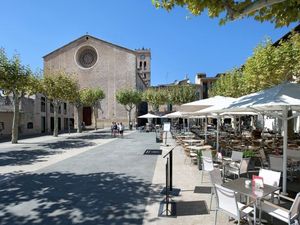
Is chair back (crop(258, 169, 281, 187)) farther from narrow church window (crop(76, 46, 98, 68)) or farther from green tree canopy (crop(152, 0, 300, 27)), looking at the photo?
narrow church window (crop(76, 46, 98, 68))

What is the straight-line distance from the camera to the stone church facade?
192 ft

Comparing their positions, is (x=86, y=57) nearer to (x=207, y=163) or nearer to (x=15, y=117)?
(x=15, y=117)

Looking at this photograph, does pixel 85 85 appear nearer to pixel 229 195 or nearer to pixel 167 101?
pixel 167 101

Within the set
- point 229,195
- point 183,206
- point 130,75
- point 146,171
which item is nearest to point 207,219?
point 183,206

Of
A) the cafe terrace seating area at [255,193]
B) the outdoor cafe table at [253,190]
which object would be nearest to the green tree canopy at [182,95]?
the cafe terrace seating area at [255,193]

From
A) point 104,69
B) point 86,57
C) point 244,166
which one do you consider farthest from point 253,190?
point 86,57

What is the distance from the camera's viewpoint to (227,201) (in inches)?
181

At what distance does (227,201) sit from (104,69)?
56.5 meters

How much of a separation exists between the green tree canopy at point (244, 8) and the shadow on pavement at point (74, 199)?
4312mm

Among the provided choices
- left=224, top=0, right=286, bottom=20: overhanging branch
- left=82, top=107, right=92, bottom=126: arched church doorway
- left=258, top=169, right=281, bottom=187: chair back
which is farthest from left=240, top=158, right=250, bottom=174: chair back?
left=82, top=107, right=92, bottom=126: arched church doorway

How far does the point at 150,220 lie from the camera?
18.7ft

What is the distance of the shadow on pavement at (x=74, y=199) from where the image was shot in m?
5.87

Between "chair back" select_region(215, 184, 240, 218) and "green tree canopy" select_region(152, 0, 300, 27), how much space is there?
3.05m

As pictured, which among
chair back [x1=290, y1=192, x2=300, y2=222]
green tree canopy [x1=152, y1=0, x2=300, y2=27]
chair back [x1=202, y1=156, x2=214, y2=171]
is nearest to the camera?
chair back [x1=290, y1=192, x2=300, y2=222]
